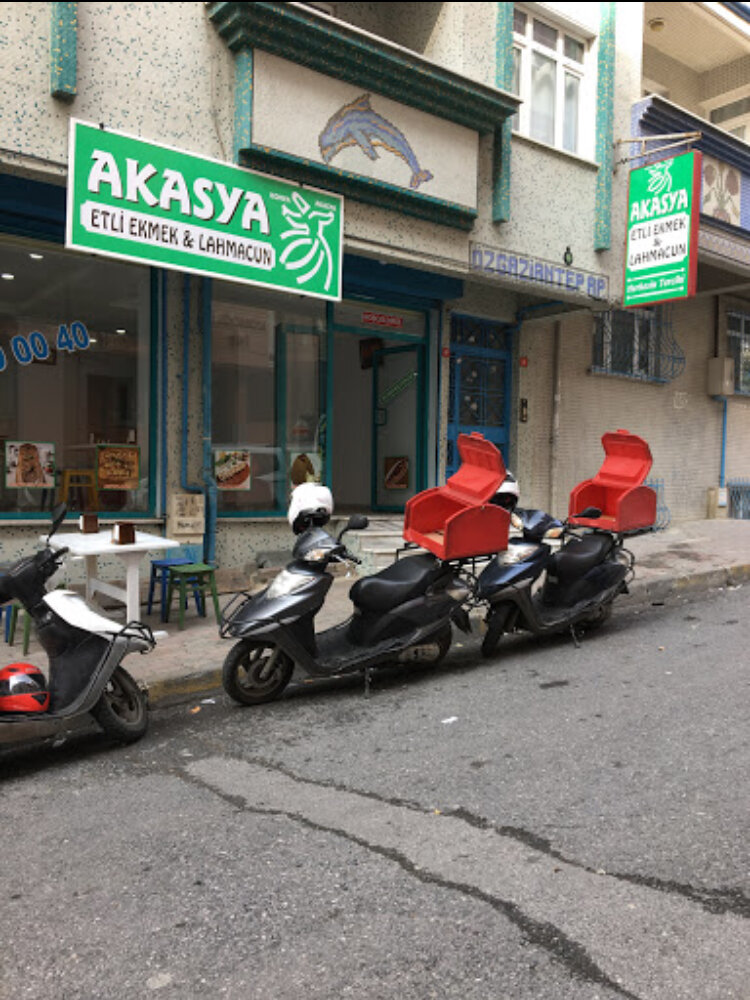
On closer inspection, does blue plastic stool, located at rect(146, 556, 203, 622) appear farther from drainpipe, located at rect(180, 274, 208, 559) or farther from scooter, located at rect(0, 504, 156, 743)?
scooter, located at rect(0, 504, 156, 743)

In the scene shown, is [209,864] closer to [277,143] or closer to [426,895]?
[426,895]

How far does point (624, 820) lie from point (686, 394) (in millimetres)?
12393

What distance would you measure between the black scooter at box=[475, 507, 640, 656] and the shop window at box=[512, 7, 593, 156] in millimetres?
6064

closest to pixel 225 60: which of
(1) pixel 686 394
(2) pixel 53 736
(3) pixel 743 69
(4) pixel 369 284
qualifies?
(4) pixel 369 284

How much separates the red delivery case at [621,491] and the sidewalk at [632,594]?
1494 mm

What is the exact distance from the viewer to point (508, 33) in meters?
9.34

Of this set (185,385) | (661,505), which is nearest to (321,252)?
(185,385)

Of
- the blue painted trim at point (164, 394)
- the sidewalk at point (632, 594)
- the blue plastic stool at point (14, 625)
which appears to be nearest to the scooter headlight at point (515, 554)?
the sidewalk at point (632, 594)

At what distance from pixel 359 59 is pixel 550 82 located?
384 centimetres

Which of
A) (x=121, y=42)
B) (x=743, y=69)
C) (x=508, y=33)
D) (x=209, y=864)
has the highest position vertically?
(x=743, y=69)

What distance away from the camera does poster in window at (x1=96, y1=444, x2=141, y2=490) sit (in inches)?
323

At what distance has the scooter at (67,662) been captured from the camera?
4062 mm

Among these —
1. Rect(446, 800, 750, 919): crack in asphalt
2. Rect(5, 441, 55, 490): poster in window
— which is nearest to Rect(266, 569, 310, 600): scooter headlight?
Rect(446, 800, 750, 919): crack in asphalt

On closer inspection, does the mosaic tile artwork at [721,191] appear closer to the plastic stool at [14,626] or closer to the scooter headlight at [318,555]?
the scooter headlight at [318,555]
